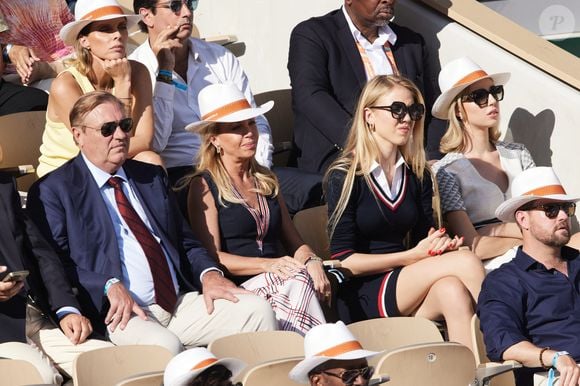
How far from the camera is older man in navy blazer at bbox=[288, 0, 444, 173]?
718 cm

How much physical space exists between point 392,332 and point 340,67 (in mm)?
2366

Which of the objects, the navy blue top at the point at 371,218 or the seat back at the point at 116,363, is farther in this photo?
the navy blue top at the point at 371,218

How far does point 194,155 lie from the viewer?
6898 mm

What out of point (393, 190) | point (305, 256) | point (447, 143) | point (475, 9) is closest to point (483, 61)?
point (475, 9)

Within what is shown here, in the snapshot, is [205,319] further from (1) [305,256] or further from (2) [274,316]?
(1) [305,256]

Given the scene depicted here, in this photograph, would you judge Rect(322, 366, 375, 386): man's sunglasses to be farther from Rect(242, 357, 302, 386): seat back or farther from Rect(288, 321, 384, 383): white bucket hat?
Rect(242, 357, 302, 386): seat back

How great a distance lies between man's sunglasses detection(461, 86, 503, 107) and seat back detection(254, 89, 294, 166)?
129 centimetres

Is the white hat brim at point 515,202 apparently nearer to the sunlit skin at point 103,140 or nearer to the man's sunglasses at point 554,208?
the man's sunglasses at point 554,208

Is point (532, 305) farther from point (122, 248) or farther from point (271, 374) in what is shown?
point (122, 248)

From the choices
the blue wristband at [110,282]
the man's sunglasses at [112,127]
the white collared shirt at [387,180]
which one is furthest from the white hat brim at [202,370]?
the white collared shirt at [387,180]

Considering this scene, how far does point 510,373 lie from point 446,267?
796 mm

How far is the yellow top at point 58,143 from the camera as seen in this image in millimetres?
6320

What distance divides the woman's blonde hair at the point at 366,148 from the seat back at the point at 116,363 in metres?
1.56

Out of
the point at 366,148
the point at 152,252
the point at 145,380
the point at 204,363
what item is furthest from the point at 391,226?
the point at 204,363
